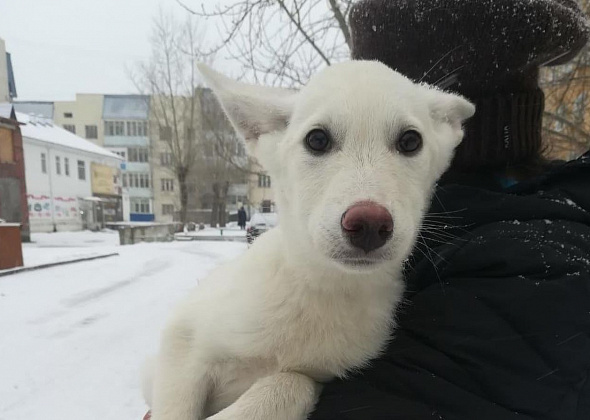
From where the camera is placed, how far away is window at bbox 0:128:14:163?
1966cm

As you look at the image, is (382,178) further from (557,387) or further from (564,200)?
(557,387)

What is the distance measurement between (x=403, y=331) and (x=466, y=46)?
1.05 metres

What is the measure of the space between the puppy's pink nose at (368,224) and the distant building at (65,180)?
28.8 meters

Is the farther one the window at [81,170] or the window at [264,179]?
the window at [81,170]

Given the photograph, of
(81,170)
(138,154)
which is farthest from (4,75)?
(138,154)

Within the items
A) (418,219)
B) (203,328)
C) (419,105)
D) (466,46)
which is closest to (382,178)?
(418,219)

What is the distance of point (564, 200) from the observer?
1.40 m

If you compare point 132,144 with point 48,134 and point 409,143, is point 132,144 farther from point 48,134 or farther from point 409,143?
point 409,143

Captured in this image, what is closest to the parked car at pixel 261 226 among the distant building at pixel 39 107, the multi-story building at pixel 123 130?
the multi-story building at pixel 123 130

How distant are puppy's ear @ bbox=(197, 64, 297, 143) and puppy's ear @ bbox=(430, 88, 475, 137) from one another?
0.56 m

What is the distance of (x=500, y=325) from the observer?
4.00ft

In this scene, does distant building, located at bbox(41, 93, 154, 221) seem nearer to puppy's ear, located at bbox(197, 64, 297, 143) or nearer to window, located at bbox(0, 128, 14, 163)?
window, located at bbox(0, 128, 14, 163)

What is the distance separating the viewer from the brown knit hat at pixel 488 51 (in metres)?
1.59

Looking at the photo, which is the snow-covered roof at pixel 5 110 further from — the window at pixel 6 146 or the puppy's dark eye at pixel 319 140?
the puppy's dark eye at pixel 319 140
